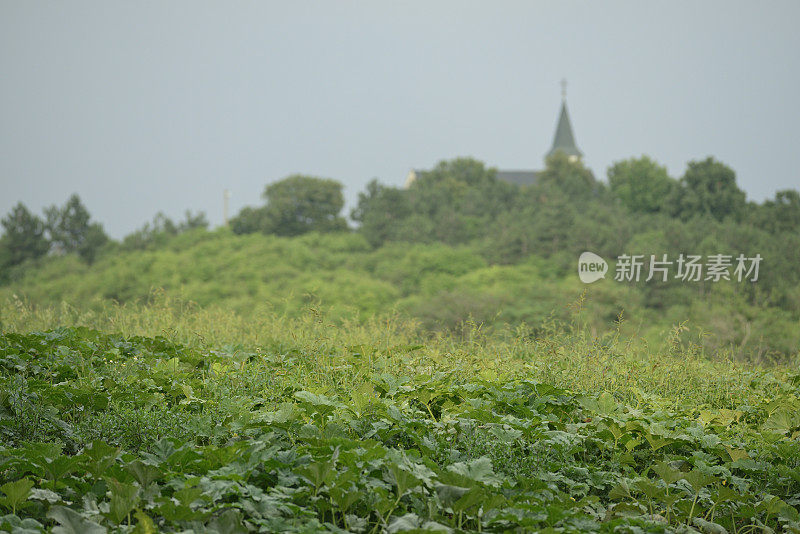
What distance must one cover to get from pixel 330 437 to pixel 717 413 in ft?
6.88

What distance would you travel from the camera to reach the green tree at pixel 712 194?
72.6 feet

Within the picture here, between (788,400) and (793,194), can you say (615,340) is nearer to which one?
(788,400)

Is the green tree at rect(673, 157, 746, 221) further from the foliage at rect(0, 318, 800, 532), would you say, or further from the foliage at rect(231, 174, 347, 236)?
the foliage at rect(0, 318, 800, 532)

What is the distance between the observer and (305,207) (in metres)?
28.4

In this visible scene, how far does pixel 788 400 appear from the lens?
3.80m

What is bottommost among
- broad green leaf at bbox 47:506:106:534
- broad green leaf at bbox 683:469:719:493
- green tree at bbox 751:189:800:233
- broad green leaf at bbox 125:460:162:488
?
broad green leaf at bbox 47:506:106:534

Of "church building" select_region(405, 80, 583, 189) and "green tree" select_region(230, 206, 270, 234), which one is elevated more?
"church building" select_region(405, 80, 583, 189)

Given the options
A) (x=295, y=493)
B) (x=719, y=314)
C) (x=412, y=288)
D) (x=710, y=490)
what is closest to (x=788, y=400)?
(x=710, y=490)

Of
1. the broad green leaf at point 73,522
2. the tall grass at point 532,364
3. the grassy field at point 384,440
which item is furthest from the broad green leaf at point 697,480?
the broad green leaf at point 73,522

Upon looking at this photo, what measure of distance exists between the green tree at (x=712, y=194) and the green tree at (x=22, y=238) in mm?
23252

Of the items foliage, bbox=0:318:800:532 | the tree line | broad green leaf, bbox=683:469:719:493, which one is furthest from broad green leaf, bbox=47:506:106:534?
the tree line

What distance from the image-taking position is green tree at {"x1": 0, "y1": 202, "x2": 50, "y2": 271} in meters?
25.5

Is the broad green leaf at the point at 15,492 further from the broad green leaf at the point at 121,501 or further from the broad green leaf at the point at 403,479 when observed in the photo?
the broad green leaf at the point at 403,479

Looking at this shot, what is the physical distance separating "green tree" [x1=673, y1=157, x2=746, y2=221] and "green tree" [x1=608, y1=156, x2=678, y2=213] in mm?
748
